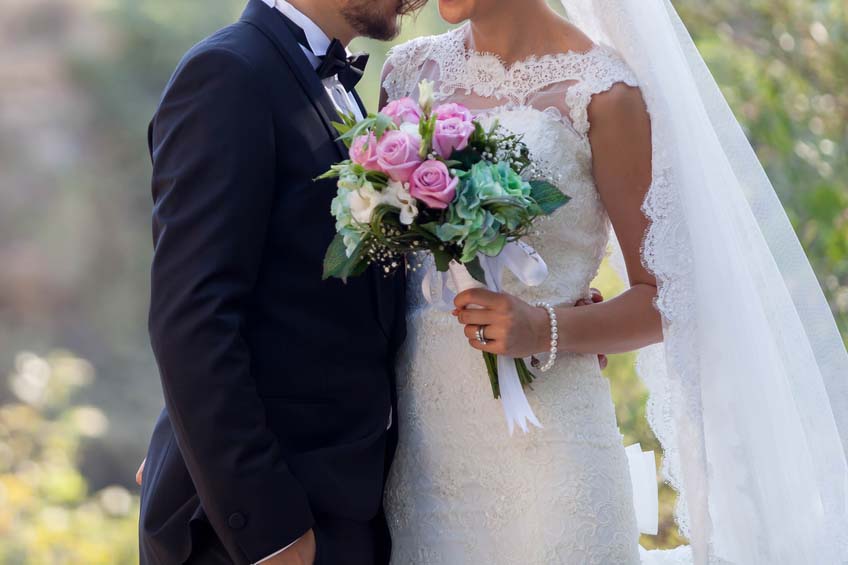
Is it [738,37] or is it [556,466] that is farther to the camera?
[738,37]

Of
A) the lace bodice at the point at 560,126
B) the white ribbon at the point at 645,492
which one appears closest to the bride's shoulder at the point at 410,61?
the lace bodice at the point at 560,126

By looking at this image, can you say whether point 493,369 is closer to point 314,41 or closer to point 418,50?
point 314,41

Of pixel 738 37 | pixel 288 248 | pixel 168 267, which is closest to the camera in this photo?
pixel 168 267

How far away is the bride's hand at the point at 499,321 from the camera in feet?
7.93

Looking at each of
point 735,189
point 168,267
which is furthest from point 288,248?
point 735,189

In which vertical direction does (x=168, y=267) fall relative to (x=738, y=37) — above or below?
above

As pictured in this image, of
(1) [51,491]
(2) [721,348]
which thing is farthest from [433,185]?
(1) [51,491]

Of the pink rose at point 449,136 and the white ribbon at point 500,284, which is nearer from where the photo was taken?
the pink rose at point 449,136

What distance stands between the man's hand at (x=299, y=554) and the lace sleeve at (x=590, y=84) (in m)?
1.18

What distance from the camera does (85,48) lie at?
24.8 feet

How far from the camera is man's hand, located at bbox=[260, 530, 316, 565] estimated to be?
7.25 ft

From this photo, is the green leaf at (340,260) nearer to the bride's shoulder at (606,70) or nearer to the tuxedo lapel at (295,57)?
the tuxedo lapel at (295,57)

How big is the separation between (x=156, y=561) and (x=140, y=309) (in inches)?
217

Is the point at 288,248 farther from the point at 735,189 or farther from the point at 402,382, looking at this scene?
the point at 735,189
